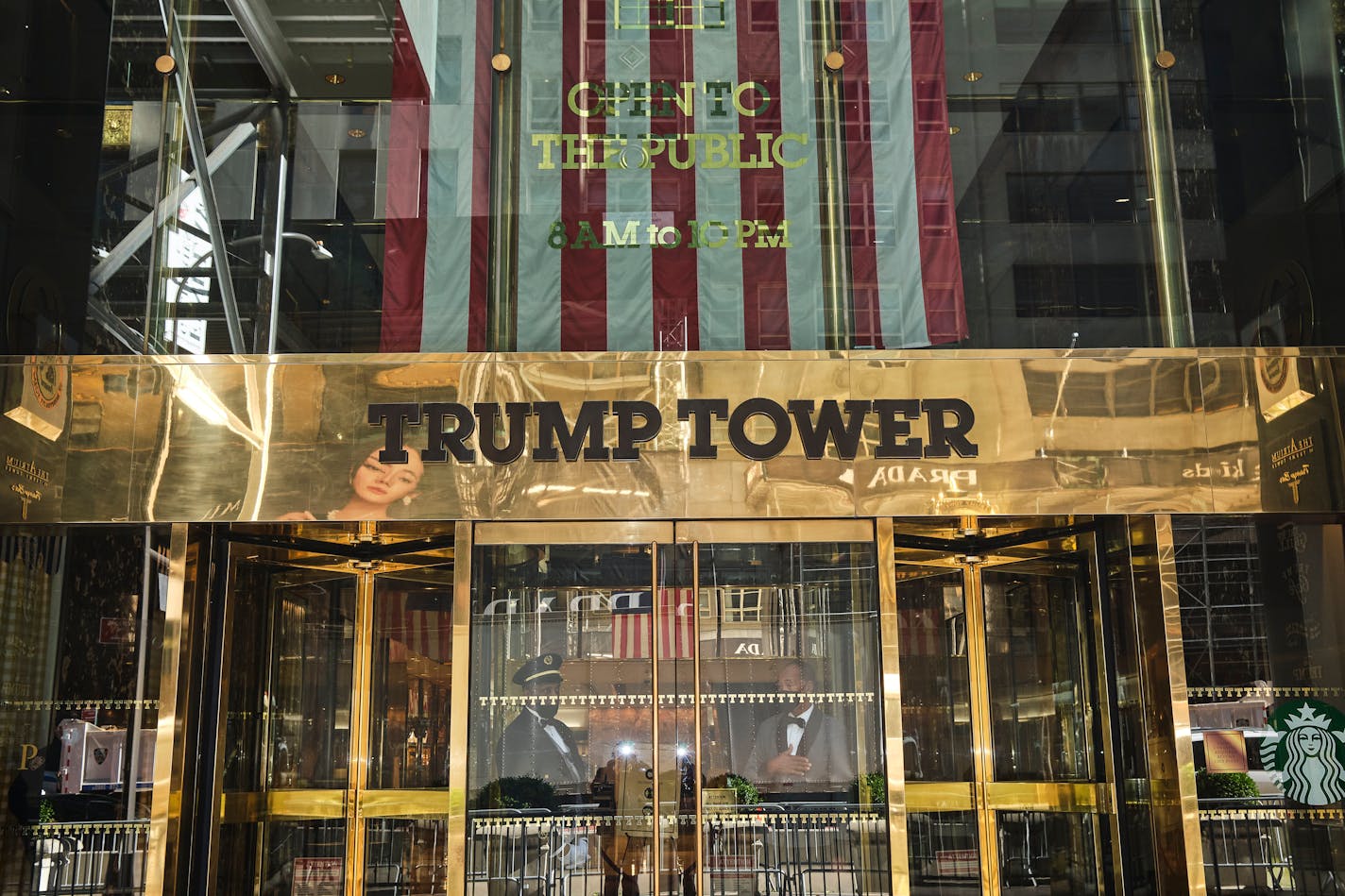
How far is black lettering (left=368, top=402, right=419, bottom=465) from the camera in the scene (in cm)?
752

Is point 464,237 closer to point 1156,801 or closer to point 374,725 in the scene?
point 374,725

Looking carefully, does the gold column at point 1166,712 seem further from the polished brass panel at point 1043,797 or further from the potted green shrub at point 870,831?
the potted green shrub at point 870,831

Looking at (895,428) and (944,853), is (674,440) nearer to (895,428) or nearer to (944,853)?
(895,428)

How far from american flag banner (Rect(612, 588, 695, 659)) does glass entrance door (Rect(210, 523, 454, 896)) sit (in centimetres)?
153

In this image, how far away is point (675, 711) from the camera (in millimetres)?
7547

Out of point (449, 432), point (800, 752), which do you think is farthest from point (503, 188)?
point (800, 752)

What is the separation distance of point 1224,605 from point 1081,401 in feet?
5.20

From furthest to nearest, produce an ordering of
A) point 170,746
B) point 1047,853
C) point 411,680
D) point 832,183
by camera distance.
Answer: point 411,680, point 1047,853, point 832,183, point 170,746

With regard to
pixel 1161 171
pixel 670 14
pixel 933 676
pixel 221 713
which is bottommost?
pixel 221 713

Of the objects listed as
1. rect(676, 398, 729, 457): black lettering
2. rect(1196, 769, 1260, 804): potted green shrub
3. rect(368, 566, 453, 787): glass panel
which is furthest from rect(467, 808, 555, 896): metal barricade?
rect(1196, 769, 1260, 804): potted green shrub

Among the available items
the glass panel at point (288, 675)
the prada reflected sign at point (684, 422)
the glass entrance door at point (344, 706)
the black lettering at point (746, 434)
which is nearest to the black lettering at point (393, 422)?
the prada reflected sign at point (684, 422)

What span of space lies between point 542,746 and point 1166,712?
3.85 meters

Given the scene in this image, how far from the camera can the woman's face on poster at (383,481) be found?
24.6ft

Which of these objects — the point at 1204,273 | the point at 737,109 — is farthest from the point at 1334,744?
the point at 737,109
